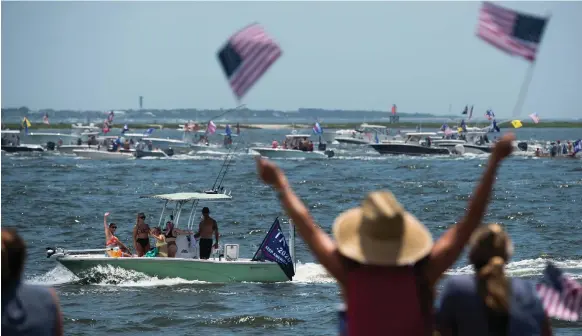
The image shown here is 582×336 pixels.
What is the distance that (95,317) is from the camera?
22031 mm

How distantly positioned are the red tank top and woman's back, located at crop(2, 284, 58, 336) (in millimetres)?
1535

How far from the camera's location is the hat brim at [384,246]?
5.28 meters

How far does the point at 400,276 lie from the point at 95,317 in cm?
1737

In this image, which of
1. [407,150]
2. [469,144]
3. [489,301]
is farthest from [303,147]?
[489,301]

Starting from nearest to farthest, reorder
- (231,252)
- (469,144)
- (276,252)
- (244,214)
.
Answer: (276,252), (231,252), (244,214), (469,144)

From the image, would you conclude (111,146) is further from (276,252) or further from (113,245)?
(276,252)

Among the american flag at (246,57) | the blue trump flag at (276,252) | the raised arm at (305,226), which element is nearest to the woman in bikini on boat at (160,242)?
the blue trump flag at (276,252)

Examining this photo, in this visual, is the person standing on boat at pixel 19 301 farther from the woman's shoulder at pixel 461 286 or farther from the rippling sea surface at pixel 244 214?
the rippling sea surface at pixel 244 214

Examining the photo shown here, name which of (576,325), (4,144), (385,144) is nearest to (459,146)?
(385,144)

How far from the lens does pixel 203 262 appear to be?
24109mm

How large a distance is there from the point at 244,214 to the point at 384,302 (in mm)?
40481

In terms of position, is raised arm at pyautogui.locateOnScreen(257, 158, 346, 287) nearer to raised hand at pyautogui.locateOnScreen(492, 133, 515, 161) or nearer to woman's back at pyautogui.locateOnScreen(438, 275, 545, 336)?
woman's back at pyautogui.locateOnScreen(438, 275, 545, 336)

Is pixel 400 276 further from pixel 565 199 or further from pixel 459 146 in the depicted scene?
pixel 459 146

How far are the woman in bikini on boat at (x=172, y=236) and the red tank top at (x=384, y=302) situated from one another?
59.9ft
